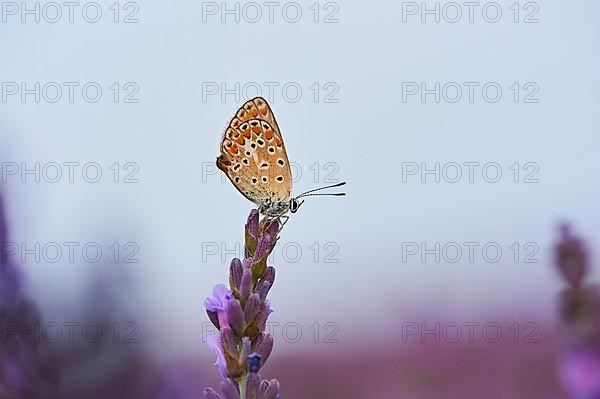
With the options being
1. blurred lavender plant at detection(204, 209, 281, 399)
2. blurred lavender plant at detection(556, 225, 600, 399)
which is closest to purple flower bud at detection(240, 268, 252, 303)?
blurred lavender plant at detection(204, 209, 281, 399)

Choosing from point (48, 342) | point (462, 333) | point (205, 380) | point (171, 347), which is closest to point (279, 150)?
point (48, 342)

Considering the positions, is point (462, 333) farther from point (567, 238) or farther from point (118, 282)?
point (118, 282)

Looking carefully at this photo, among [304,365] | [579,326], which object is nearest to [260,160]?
[579,326]

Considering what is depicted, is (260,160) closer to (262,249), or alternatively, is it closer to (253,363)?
(262,249)

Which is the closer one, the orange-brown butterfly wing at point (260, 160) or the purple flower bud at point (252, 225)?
the purple flower bud at point (252, 225)

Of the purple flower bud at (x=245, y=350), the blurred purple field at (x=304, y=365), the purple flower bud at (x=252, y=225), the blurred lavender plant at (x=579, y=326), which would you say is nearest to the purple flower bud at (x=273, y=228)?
the purple flower bud at (x=252, y=225)

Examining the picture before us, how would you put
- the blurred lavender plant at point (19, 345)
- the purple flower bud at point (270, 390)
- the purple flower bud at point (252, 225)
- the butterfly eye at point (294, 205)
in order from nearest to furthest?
the purple flower bud at point (270, 390) → the purple flower bud at point (252, 225) → the blurred lavender plant at point (19, 345) → the butterfly eye at point (294, 205)

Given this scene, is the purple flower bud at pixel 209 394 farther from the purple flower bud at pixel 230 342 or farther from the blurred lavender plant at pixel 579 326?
the blurred lavender plant at pixel 579 326
